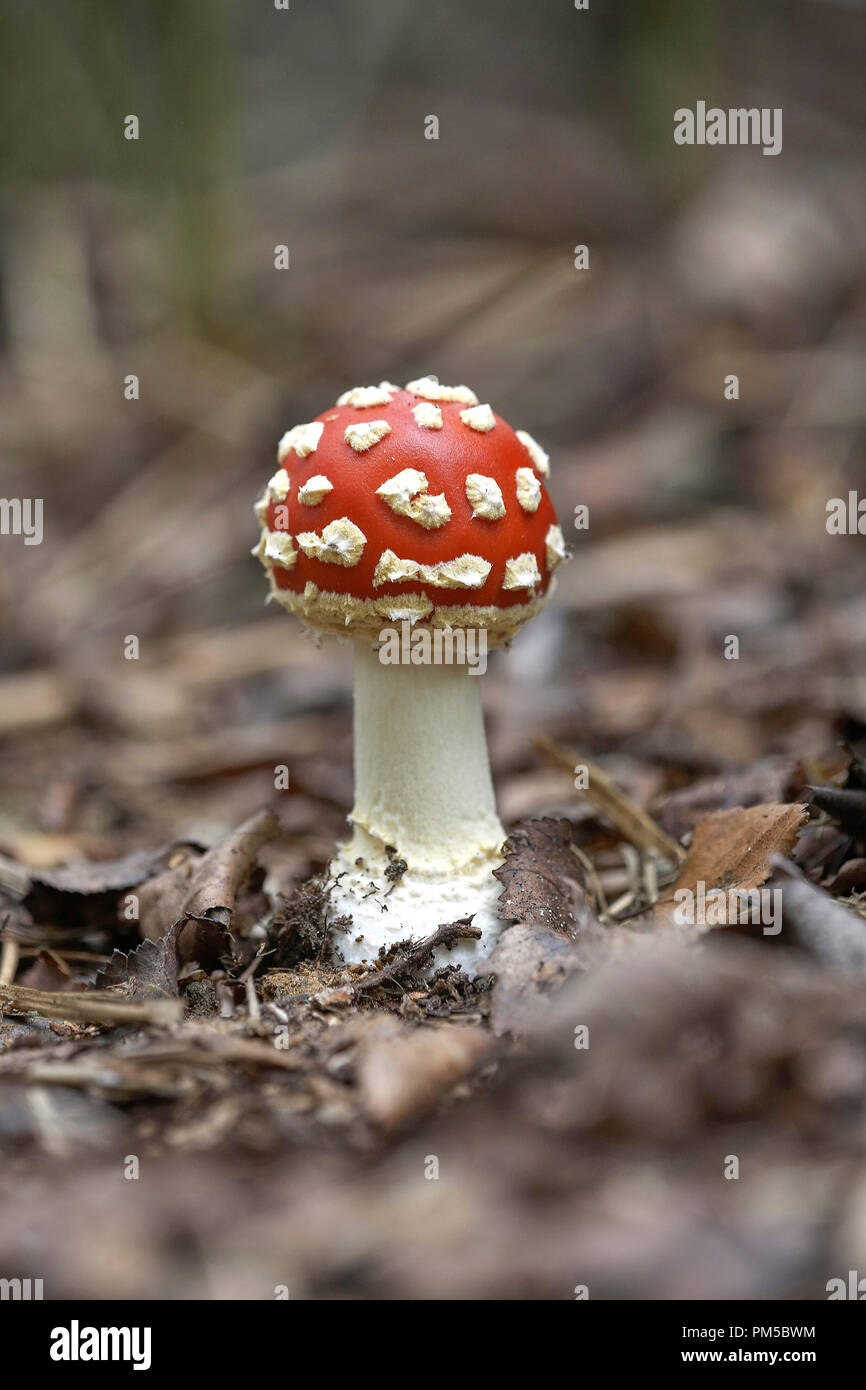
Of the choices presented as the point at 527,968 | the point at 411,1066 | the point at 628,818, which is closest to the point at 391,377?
the point at 628,818

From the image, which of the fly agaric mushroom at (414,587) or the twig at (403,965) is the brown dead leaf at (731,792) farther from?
the twig at (403,965)

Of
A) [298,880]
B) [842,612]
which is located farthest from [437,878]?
[842,612]

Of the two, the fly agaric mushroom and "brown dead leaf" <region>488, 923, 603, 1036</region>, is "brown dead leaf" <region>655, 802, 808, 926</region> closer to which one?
"brown dead leaf" <region>488, 923, 603, 1036</region>

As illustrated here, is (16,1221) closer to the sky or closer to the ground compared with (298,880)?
closer to the ground

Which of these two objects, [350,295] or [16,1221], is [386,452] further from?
[350,295]

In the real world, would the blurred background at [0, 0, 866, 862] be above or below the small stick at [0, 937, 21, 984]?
above

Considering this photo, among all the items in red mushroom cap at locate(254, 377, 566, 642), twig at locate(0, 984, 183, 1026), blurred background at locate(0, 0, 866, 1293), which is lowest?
twig at locate(0, 984, 183, 1026)

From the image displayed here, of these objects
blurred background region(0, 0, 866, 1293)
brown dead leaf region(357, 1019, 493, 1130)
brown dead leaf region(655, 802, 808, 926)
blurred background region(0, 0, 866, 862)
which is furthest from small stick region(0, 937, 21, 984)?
brown dead leaf region(655, 802, 808, 926)

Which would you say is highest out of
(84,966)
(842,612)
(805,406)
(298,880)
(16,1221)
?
(805,406)
